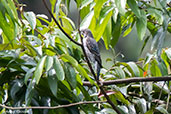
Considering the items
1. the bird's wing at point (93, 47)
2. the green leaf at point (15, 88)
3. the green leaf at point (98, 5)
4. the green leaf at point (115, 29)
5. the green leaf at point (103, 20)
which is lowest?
the green leaf at point (15, 88)

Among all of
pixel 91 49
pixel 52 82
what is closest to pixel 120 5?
pixel 52 82

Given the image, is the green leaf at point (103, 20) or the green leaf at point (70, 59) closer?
the green leaf at point (103, 20)

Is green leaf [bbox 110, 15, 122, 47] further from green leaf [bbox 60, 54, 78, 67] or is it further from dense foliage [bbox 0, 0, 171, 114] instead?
green leaf [bbox 60, 54, 78, 67]

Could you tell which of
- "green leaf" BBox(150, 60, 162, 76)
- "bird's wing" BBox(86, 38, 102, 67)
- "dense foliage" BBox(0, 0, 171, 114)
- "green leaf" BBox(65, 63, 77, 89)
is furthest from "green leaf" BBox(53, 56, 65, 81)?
"bird's wing" BBox(86, 38, 102, 67)

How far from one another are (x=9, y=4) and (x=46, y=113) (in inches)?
37.9

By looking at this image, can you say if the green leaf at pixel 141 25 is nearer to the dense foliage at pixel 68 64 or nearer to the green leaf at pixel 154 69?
the dense foliage at pixel 68 64

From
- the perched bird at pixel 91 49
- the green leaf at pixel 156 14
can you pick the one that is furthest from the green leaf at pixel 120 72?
the green leaf at pixel 156 14

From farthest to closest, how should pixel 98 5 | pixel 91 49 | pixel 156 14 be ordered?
pixel 91 49
pixel 156 14
pixel 98 5

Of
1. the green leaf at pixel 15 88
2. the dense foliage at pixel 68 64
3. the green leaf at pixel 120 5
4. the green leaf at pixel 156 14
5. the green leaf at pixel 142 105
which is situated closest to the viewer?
the green leaf at pixel 120 5

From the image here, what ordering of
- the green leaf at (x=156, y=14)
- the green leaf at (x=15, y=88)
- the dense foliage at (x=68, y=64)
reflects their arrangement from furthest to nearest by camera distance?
the green leaf at (x=15, y=88), the dense foliage at (x=68, y=64), the green leaf at (x=156, y=14)

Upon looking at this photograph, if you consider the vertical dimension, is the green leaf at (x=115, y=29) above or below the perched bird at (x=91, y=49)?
above

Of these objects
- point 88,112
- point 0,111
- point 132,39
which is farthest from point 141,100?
point 132,39

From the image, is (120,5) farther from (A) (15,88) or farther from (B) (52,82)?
(A) (15,88)

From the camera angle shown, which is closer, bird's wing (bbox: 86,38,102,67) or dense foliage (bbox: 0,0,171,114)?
dense foliage (bbox: 0,0,171,114)
